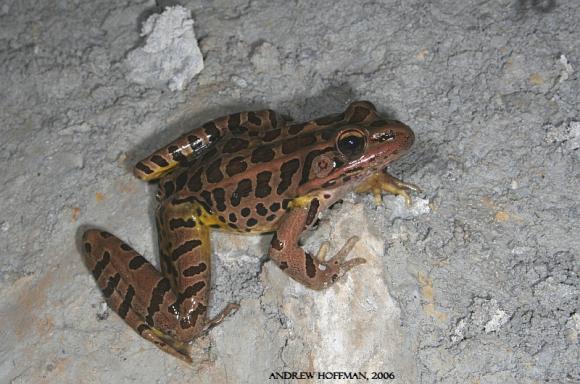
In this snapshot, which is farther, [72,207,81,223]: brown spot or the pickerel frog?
[72,207,81,223]: brown spot

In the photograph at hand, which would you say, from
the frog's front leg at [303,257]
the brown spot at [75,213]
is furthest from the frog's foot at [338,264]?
the brown spot at [75,213]

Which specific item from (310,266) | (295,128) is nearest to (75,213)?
(295,128)

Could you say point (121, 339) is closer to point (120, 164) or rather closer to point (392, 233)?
point (120, 164)

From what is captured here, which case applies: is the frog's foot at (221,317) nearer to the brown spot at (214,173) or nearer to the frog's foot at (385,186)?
the brown spot at (214,173)

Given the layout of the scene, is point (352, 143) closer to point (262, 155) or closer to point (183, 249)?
point (262, 155)

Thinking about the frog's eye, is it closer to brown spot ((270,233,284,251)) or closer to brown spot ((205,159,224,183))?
brown spot ((270,233,284,251))

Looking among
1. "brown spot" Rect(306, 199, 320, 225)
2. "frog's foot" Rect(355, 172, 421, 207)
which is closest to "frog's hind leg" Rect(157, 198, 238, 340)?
"brown spot" Rect(306, 199, 320, 225)

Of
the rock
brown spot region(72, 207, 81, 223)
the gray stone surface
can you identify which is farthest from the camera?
the rock

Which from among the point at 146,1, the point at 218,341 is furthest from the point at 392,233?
the point at 146,1
